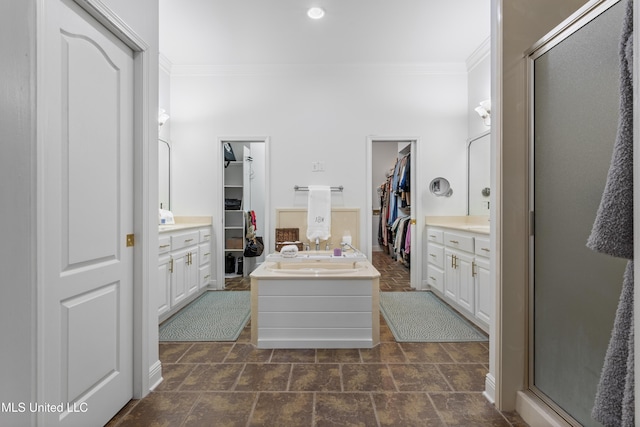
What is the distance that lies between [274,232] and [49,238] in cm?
278

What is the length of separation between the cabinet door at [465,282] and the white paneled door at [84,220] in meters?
2.62

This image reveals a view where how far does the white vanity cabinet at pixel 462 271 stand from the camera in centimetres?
257

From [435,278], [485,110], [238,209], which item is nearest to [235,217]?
[238,209]

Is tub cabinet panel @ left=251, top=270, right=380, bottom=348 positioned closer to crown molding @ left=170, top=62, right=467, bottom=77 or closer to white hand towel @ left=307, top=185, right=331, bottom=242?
white hand towel @ left=307, top=185, right=331, bottom=242

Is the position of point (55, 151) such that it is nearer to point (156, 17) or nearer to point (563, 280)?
point (156, 17)

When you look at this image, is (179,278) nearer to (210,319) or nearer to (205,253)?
(210,319)

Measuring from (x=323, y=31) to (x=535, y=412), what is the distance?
3409 mm

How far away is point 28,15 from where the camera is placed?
107cm

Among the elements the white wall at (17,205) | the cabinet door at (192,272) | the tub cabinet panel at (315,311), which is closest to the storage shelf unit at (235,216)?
the cabinet door at (192,272)

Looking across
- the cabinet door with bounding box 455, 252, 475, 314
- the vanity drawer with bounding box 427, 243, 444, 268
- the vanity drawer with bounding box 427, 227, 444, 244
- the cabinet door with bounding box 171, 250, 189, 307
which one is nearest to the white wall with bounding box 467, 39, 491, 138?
the vanity drawer with bounding box 427, 227, 444, 244

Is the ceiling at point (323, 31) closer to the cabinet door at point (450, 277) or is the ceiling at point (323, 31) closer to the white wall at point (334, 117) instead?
the white wall at point (334, 117)

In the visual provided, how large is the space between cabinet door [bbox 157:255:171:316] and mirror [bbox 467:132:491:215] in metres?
3.35

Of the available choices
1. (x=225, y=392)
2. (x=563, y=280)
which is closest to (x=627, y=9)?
(x=563, y=280)

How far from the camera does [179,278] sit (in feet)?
10.1
